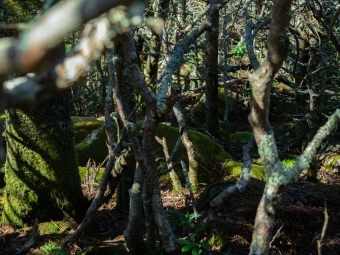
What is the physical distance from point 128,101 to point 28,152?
1.15 m

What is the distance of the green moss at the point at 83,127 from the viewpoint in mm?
7377

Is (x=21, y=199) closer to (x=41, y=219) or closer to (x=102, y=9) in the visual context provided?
(x=41, y=219)

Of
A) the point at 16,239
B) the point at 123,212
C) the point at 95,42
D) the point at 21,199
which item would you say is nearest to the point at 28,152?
the point at 21,199

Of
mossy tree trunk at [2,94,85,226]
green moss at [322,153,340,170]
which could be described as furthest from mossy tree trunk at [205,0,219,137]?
mossy tree trunk at [2,94,85,226]

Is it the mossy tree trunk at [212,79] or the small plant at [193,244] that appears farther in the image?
the mossy tree trunk at [212,79]

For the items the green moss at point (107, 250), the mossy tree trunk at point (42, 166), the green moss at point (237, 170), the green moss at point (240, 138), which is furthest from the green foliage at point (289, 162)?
the green moss at point (107, 250)

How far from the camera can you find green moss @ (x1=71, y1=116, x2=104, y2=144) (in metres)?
7.38

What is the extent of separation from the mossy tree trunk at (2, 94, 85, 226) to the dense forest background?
11 millimetres

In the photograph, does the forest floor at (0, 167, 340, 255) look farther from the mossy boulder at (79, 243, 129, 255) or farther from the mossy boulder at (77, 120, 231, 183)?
the mossy boulder at (77, 120, 231, 183)

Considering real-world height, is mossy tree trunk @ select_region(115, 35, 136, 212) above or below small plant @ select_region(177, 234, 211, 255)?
above

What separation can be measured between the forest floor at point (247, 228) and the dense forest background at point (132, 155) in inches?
0.5

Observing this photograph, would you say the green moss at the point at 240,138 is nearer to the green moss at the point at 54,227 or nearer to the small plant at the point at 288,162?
the small plant at the point at 288,162

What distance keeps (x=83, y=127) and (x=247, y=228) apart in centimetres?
430

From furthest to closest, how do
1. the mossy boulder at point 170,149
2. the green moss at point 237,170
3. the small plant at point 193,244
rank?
the mossy boulder at point 170,149 < the green moss at point 237,170 < the small plant at point 193,244
